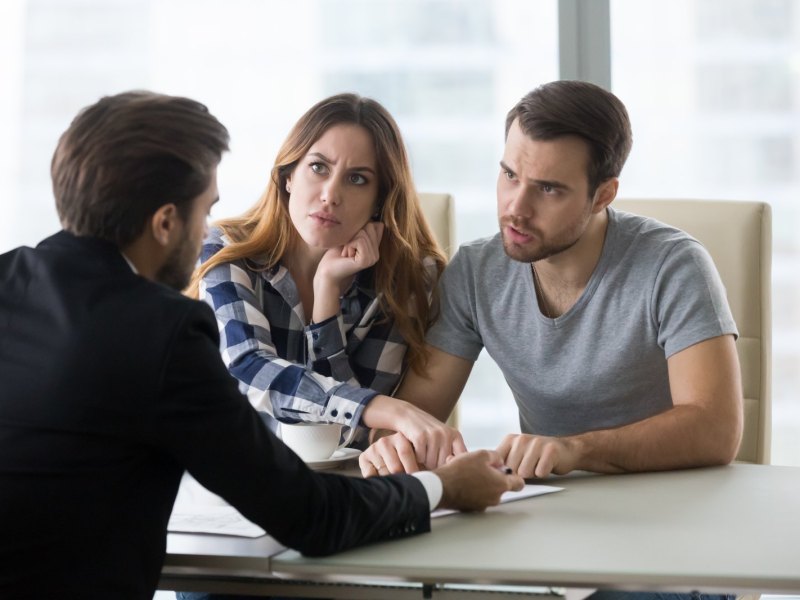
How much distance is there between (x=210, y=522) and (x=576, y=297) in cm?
92

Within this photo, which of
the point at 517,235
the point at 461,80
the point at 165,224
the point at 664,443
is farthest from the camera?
the point at 461,80

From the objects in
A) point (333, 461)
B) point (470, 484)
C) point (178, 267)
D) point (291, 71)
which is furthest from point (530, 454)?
point (291, 71)

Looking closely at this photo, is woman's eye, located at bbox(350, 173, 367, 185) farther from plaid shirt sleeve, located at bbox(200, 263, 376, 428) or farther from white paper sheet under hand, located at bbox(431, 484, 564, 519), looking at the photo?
white paper sheet under hand, located at bbox(431, 484, 564, 519)

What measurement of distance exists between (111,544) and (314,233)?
960 millimetres

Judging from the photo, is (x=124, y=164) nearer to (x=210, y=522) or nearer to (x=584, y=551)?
(x=210, y=522)

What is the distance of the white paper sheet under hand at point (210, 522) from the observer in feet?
4.20

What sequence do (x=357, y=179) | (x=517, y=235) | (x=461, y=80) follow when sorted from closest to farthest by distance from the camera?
(x=517, y=235) → (x=357, y=179) → (x=461, y=80)

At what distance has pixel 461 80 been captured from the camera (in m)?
3.24

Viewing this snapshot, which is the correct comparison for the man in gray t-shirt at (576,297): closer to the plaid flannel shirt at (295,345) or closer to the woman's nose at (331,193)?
the plaid flannel shirt at (295,345)

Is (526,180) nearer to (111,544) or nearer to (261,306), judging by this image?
(261,306)

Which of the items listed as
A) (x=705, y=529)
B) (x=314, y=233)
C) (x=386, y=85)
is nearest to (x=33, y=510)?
(x=705, y=529)

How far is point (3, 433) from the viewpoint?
114 cm

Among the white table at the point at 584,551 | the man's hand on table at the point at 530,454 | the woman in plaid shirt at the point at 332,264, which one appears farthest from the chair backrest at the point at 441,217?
the white table at the point at 584,551

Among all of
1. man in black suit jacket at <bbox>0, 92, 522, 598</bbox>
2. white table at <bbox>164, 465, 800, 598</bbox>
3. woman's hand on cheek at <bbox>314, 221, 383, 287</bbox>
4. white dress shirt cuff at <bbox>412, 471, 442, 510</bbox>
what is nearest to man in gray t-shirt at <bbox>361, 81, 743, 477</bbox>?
woman's hand on cheek at <bbox>314, 221, 383, 287</bbox>
